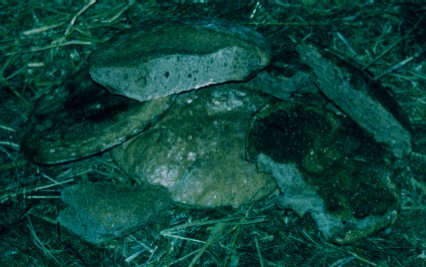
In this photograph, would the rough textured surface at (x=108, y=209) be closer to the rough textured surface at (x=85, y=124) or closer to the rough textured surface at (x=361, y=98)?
the rough textured surface at (x=85, y=124)

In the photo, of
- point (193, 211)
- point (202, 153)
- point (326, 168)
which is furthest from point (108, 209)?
point (326, 168)

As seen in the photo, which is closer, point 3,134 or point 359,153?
point 359,153

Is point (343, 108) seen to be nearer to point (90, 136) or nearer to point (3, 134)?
point (90, 136)

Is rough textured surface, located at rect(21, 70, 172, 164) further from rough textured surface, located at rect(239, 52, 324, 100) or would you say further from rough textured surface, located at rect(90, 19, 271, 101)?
rough textured surface, located at rect(239, 52, 324, 100)

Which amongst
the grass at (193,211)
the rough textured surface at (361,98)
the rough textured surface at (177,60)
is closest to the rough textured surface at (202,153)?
the grass at (193,211)

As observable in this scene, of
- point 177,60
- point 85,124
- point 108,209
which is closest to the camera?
point 177,60

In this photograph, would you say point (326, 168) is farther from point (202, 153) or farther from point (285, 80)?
point (202, 153)

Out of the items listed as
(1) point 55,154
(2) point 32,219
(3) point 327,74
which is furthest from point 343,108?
(2) point 32,219
